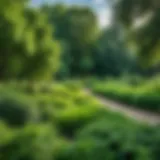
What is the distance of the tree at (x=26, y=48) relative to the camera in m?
16.4

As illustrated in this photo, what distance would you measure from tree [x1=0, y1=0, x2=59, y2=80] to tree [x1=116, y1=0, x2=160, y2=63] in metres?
3.64

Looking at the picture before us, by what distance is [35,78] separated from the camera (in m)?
22.9

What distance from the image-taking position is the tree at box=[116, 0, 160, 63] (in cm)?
1195

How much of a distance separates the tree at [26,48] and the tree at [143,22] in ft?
11.9

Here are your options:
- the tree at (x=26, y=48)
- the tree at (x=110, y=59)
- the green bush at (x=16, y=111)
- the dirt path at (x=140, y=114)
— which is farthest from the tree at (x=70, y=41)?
the green bush at (x=16, y=111)

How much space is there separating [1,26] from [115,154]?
371 inches

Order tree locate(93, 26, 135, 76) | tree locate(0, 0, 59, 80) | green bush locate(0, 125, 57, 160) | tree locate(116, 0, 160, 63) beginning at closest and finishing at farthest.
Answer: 1. green bush locate(0, 125, 57, 160)
2. tree locate(116, 0, 160, 63)
3. tree locate(0, 0, 59, 80)
4. tree locate(93, 26, 135, 76)

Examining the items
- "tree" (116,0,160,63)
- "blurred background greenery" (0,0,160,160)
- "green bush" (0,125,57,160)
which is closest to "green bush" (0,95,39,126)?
"blurred background greenery" (0,0,160,160)

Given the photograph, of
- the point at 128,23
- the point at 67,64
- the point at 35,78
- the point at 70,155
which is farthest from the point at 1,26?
the point at 67,64

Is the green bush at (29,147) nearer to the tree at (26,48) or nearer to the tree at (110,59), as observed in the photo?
the tree at (26,48)

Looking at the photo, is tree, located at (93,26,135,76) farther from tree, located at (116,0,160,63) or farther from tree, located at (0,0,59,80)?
tree, located at (116,0,160,63)

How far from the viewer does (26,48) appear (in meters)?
19.0

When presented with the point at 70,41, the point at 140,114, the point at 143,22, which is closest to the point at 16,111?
the point at 143,22

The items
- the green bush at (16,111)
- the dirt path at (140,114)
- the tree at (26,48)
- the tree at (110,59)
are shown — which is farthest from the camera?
the tree at (110,59)
